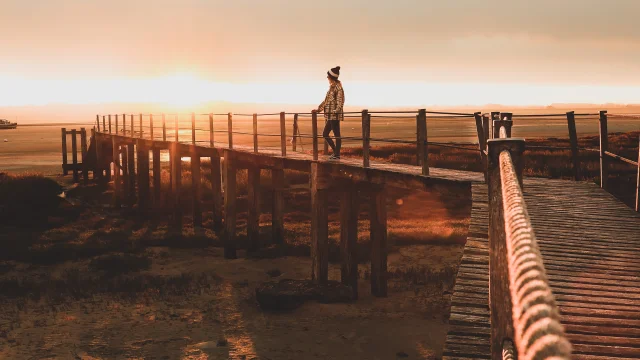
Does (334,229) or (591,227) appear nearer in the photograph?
(591,227)

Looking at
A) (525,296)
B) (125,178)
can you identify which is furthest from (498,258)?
(125,178)

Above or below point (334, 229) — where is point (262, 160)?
above

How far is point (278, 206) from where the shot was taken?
16953 mm

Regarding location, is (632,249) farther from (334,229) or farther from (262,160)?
(334,229)

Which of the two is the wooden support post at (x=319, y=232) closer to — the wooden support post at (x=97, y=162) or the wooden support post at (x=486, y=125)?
the wooden support post at (x=486, y=125)

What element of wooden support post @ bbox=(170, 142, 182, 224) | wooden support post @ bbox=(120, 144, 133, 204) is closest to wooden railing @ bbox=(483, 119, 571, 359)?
wooden support post @ bbox=(170, 142, 182, 224)

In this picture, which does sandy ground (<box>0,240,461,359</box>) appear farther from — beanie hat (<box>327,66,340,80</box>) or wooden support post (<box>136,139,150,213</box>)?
wooden support post (<box>136,139,150,213</box>)

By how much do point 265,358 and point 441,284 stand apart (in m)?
5.28

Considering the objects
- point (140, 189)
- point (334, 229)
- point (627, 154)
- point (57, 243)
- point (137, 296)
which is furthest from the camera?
point (627, 154)

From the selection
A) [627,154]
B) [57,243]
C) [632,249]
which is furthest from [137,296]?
[627,154]

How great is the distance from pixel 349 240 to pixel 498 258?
1109cm

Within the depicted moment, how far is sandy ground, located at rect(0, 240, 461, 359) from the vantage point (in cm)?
988

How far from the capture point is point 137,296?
12672 millimetres

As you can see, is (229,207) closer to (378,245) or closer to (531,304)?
(378,245)
